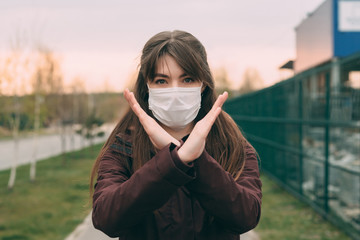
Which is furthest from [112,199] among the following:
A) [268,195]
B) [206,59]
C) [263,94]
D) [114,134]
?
[263,94]

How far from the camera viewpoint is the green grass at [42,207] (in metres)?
5.76

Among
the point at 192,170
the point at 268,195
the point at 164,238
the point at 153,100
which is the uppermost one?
the point at 153,100

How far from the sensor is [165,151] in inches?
54.4

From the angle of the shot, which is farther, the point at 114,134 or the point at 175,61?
the point at 114,134

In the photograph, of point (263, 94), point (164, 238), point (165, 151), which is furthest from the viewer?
point (263, 94)

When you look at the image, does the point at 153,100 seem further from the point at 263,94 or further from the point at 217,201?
the point at 263,94

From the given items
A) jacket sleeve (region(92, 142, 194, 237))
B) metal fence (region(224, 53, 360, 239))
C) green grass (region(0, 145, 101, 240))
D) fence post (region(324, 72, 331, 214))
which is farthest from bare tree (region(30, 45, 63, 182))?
jacket sleeve (region(92, 142, 194, 237))

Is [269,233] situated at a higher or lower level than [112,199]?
lower

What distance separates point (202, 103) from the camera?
1843 millimetres

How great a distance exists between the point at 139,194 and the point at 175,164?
0.15 m

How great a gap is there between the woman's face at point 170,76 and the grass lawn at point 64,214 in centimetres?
236

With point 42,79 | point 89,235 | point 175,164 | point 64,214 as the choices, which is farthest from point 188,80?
point 42,79

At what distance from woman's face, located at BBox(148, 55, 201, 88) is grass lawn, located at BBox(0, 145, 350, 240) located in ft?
7.76

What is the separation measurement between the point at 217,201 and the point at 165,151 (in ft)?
0.80
